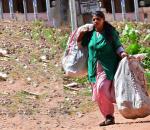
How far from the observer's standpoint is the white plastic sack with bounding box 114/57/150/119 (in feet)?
20.4

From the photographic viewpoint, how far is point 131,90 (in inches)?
248

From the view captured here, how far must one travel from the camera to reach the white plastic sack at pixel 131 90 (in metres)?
6.23

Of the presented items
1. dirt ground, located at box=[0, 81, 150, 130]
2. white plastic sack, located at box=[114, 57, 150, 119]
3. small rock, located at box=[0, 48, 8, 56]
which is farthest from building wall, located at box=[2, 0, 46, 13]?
white plastic sack, located at box=[114, 57, 150, 119]

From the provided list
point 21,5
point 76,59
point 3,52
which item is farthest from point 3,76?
point 21,5

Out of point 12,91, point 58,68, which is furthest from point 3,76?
point 58,68

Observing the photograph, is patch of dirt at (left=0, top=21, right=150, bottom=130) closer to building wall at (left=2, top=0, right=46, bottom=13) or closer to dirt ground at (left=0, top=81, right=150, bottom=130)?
dirt ground at (left=0, top=81, right=150, bottom=130)

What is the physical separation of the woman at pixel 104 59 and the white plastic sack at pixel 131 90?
0.48ft

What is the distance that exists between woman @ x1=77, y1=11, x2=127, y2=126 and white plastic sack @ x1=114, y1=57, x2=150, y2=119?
0.48 ft

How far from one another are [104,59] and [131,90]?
52 centimetres

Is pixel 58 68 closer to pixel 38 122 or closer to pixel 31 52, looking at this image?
pixel 31 52

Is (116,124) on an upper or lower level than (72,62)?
lower

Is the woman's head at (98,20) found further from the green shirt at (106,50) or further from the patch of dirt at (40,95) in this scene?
the patch of dirt at (40,95)

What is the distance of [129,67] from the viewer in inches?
251

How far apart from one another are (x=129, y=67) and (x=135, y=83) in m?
0.20
